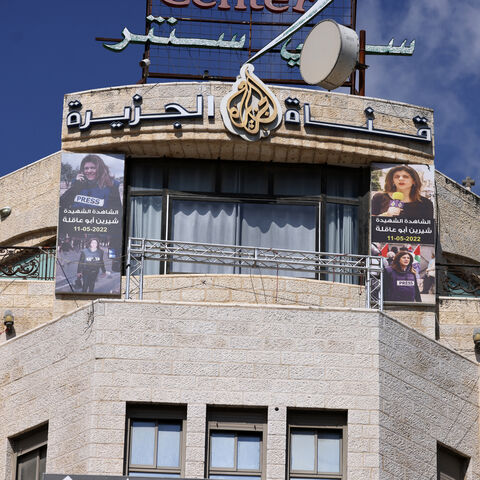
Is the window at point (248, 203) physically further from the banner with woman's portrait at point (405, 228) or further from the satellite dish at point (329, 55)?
the satellite dish at point (329, 55)

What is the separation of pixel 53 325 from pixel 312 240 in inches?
236

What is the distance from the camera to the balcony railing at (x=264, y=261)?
2891 cm

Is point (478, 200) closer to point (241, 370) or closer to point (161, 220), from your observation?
point (161, 220)

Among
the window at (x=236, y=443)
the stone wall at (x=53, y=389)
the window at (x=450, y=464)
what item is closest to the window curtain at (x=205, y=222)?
the stone wall at (x=53, y=389)

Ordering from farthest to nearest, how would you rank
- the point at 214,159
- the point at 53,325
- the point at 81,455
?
Answer: the point at 214,159 < the point at 53,325 < the point at 81,455

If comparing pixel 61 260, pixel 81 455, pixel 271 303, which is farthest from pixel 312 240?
pixel 81 455

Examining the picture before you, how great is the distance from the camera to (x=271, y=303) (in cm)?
3008

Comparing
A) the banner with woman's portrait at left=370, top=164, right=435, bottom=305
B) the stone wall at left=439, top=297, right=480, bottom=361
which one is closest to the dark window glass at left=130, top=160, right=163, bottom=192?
the banner with woman's portrait at left=370, top=164, right=435, bottom=305

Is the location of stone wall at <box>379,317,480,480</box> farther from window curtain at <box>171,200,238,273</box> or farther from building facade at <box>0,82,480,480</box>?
window curtain at <box>171,200,238,273</box>

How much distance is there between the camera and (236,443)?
2662 centimetres

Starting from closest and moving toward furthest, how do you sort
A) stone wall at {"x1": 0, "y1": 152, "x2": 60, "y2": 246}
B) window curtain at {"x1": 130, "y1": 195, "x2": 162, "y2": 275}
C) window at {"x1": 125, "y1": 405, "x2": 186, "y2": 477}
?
window at {"x1": 125, "y1": 405, "x2": 186, "y2": 477}
window curtain at {"x1": 130, "y1": 195, "x2": 162, "y2": 275}
stone wall at {"x1": 0, "y1": 152, "x2": 60, "y2": 246}

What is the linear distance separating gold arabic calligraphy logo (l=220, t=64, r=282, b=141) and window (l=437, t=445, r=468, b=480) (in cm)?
700

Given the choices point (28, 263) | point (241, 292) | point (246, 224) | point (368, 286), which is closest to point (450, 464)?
point (368, 286)

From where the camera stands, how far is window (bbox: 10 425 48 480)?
90.3 ft
